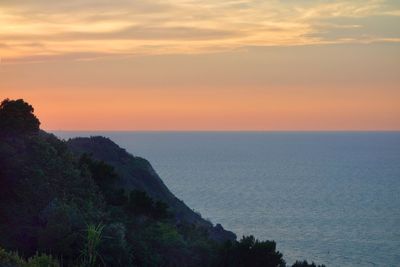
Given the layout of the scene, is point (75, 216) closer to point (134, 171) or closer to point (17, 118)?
point (17, 118)

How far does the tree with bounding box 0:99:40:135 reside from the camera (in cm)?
3762

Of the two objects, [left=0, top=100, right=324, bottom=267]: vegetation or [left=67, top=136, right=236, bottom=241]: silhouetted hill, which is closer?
[left=0, top=100, right=324, bottom=267]: vegetation

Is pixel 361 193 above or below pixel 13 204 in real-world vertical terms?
below

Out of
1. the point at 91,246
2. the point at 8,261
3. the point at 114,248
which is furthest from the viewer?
the point at 114,248

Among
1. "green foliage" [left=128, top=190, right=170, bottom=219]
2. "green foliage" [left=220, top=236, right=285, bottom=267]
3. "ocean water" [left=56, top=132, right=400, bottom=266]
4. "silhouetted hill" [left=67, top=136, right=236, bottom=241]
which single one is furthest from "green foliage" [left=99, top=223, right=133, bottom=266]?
"ocean water" [left=56, top=132, right=400, bottom=266]

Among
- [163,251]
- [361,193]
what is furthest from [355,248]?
[361,193]

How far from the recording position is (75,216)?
29906 millimetres

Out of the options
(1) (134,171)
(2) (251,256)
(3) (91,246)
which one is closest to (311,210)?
(1) (134,171)

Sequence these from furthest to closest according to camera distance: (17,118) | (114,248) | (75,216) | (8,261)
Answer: (17,118)
(75,216)
(114,248)
(8,261)

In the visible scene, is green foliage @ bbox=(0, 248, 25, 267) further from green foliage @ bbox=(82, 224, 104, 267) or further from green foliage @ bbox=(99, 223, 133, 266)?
green foliage @ bbox=(99, 223, 133, 266)

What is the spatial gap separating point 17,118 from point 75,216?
10.3 metres

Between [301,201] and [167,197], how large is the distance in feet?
230

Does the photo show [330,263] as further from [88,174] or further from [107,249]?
[107,249]

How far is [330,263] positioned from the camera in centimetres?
6919
